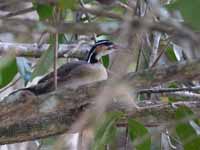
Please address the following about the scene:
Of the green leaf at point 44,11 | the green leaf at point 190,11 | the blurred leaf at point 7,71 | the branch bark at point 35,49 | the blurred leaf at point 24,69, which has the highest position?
the green leaf at point 190,11

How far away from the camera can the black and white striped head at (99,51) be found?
2.89m

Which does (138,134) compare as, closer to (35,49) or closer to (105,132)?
(105,132)

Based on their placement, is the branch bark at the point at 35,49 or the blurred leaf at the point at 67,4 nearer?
the blurred leaf at the point at 67,4

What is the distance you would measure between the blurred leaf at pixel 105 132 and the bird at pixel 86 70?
3.15 feet

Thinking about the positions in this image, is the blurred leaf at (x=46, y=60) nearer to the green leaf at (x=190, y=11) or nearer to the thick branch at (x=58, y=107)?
the thick branch at (x=58, y=107)

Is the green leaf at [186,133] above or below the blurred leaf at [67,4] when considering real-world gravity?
below

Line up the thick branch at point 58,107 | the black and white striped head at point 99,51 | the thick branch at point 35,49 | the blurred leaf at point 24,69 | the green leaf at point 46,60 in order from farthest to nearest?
the black and white striped head at point 99,51
the thick branch at point 35,49
the blurred leaf at point 24,69
the green leaf at point 46,60
the thick branch at point 58,107

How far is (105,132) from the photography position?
5.10 ft

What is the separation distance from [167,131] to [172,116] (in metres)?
0.10

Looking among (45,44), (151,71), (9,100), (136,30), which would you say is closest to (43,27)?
(136,30)

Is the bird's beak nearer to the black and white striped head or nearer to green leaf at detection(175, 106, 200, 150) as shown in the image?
the black and white striped head

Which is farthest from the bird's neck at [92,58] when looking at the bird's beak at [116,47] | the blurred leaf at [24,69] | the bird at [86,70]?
the blurred leaf at [24,69]

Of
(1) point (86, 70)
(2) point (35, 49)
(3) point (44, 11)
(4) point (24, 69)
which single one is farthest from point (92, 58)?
(3) point (44, 11)

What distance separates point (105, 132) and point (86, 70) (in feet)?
4.28
